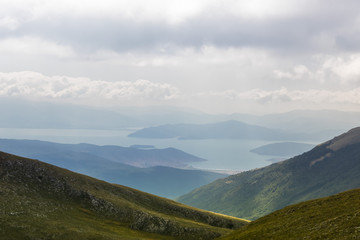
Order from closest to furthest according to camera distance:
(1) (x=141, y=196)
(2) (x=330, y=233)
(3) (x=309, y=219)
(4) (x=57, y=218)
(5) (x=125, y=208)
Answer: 1. (2) (x=330, y=233)
2. (3) (x=309, y=219)
3. (4) (x=57, y=218)
4. (5) (x=125, y=208)
5. (1) (x=141, y=196)

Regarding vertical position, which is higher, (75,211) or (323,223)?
(323,223)

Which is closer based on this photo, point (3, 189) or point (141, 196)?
point (3, 189)

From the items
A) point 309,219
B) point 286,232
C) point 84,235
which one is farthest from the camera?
point 84,235

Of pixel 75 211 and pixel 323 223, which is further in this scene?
pixel 75 211

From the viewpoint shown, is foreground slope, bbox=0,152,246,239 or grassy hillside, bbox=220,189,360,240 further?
foreground slope, bbox=0,152,246,239

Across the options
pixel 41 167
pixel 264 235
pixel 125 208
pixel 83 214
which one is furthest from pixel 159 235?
pixel 41 167

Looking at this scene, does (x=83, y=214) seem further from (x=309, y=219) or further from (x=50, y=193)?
(x=309, y=219)

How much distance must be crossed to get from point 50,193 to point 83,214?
12.5m

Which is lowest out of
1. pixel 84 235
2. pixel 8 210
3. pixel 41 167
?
pixel 84 235

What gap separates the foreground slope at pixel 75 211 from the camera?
190 feet

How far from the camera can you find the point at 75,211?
76812 mm

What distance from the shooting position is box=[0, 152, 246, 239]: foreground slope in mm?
57969

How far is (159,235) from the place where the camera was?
76.9 m

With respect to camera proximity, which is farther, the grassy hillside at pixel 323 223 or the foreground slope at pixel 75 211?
the foreground slope at pixel 75 211
